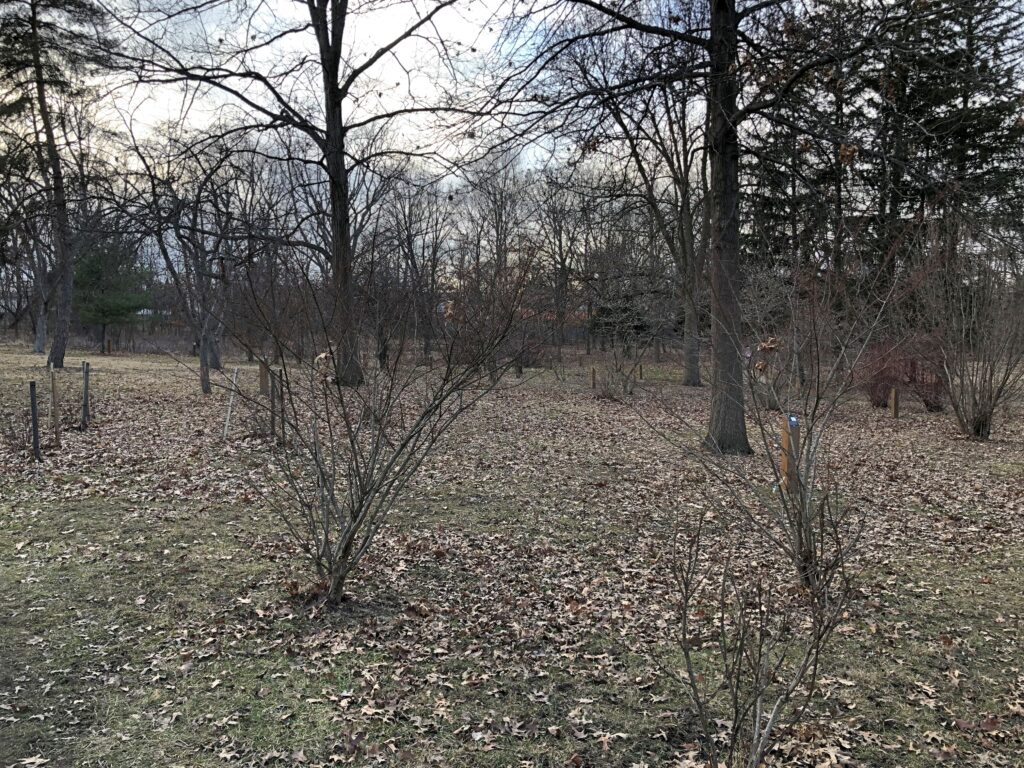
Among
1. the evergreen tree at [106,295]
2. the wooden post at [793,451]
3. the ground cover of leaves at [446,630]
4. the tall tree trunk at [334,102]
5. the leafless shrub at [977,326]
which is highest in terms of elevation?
the tall tree trunk at [334,102]

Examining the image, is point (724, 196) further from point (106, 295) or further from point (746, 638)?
point (106, 295)

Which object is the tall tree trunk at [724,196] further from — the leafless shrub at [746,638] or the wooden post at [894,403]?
the wooden post at [894,403]

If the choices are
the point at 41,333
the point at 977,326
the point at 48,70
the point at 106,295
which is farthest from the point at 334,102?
the point at 106,295

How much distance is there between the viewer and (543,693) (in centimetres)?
352

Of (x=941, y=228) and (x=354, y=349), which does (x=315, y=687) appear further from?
(x=941, y=228)

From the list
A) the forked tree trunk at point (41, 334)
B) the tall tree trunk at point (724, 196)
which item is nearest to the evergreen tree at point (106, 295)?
the forked tree trunk at point (41, 334)

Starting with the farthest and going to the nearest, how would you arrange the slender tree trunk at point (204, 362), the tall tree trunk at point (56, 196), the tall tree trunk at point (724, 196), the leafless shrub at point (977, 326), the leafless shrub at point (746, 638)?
1. the slender tree trunk at point (204, 362)
2. the tall tree trunk at point (56, 196)
3. the leafless shrub at point (977, 326)
4. the tall tree trunk at point (724, 196)
5. the leafless shrub at point (746, 638)

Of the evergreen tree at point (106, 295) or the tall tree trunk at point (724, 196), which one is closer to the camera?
the tall tree trunk at point (724, 196)

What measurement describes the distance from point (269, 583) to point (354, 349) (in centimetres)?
182

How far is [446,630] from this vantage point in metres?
4.21

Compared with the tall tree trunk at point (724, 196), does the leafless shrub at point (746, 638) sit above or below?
below

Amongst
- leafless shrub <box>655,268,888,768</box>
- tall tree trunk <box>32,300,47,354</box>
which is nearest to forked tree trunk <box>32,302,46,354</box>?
tall tree trunk <box>32,300,47,354</box>

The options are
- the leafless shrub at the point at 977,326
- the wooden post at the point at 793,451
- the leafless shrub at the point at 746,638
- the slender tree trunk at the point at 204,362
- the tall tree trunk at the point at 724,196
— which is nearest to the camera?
the leafless shrub at the point at 746,638

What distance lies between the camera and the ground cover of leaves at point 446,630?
3.10m
